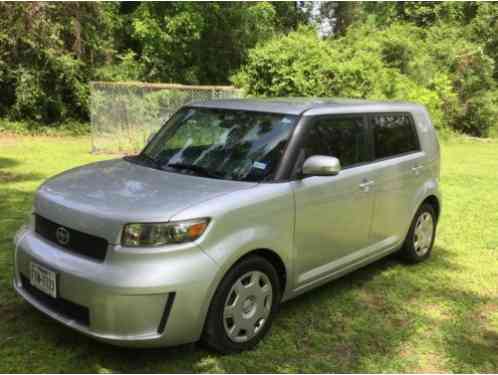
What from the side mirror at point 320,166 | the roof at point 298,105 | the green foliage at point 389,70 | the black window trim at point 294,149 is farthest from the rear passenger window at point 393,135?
the green foliage at point 389,70

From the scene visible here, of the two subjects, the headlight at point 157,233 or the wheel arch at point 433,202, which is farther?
the wheel arch at point 433,202

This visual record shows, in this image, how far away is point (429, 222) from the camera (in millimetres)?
5949

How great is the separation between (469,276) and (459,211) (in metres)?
3.06

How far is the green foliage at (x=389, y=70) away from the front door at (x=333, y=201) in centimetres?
989

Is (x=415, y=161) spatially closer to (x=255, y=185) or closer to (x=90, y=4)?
(x=255, y=185)

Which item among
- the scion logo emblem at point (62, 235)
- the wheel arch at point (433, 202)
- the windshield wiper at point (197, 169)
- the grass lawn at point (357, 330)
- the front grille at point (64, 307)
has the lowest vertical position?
the grass lawn at point (357, 330)

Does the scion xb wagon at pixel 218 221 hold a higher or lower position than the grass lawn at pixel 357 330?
higher

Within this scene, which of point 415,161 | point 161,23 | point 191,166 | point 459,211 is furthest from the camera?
point 161,23

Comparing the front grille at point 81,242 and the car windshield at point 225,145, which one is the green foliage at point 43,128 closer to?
the car windshield at point 225,145

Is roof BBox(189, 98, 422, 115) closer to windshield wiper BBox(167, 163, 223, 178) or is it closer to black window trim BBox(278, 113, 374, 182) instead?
black window trim BBox(278, 113, 374, 182)

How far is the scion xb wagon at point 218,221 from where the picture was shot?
10.6 feet

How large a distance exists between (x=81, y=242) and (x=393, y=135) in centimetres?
323

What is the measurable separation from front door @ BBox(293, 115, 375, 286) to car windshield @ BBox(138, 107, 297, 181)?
0.25 m

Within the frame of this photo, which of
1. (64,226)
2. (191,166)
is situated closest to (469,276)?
(191,166)
